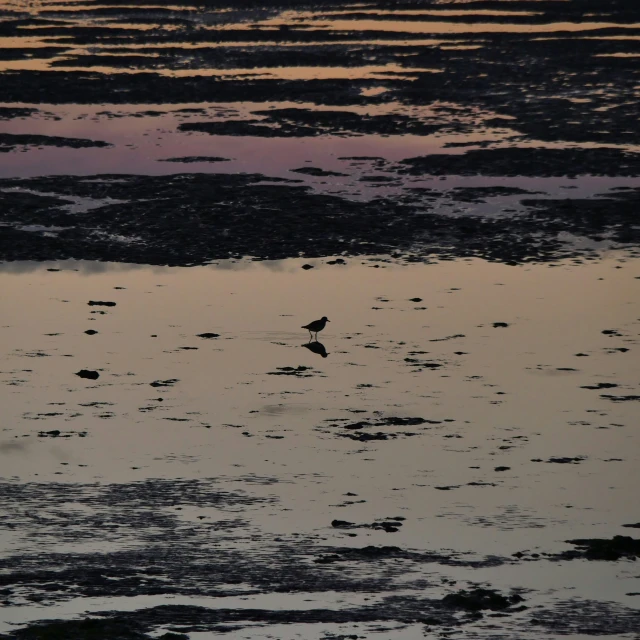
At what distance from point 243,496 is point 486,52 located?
1754 centimetres

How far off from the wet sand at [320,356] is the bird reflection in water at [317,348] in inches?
0.8

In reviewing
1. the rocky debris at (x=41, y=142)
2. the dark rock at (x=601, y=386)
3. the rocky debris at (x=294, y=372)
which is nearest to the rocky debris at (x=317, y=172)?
the rocky debris at (x=41, y=142)

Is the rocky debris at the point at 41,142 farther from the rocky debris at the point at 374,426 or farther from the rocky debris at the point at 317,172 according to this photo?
the rocky debris at the point at 374,426

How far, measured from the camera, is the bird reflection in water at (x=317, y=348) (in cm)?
1052

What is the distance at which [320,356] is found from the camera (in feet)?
34.3

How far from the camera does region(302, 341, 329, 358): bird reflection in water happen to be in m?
10.5

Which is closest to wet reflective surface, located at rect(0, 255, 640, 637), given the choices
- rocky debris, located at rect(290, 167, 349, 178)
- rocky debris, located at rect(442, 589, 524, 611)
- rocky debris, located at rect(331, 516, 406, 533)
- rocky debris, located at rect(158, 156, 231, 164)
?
rocky debris, located at rect(331, 516, 406, 533)

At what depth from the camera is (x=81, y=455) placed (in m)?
8.48

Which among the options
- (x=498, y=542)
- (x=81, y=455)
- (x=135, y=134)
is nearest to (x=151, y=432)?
(x=81, y=455)

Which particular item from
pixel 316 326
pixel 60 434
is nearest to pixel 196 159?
pixel 316 326

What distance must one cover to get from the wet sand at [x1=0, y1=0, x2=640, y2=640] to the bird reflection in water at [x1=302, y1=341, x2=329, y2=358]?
0.07 ft

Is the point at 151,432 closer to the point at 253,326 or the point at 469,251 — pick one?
the point at 253,326

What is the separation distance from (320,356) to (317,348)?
0.52 feet

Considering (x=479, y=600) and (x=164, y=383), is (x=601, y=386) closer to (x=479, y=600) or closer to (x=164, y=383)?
(x=164, y=383)
